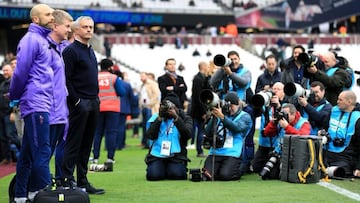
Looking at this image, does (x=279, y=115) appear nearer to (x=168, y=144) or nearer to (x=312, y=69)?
(x=312, y=69)

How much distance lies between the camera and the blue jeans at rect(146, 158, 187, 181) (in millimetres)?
11664

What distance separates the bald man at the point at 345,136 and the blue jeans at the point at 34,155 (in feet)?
14.9

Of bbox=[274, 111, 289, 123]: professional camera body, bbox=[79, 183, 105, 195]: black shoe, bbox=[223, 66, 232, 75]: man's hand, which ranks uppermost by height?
bbox=[223, 66, 232, 75]: man's hand

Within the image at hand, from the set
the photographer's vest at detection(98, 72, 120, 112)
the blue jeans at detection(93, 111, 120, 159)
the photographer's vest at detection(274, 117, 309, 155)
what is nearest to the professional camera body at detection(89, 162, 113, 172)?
the blue jeans at detection(93, 111, 120, 159)

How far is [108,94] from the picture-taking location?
13.9 meters

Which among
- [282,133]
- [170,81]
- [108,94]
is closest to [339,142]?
[282,133]

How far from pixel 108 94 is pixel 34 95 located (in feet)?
18.6

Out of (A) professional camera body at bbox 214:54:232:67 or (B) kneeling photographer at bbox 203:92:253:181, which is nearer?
(B) kneeling photographer at bbox 203:92:253:181

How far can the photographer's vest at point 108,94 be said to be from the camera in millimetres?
13758

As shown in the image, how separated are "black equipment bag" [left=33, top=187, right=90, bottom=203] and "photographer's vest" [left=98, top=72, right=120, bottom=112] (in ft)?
17.8

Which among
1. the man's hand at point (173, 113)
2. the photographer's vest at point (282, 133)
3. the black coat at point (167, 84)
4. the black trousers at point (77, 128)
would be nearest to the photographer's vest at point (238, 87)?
the photographer's vest at point (282, 133)

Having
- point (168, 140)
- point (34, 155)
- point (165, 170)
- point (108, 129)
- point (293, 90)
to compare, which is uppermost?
point (293, 90)

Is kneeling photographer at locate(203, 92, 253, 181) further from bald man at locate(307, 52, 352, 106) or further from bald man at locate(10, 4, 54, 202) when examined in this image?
bald man at locate(10, 4, 54, 202)

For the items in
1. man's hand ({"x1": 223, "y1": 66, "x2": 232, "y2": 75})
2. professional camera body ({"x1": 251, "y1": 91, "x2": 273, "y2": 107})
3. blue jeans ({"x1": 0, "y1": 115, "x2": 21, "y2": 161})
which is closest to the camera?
professional camera body ({"x1": 251, "y1": 91, "x2": 273, "y2": 107})
